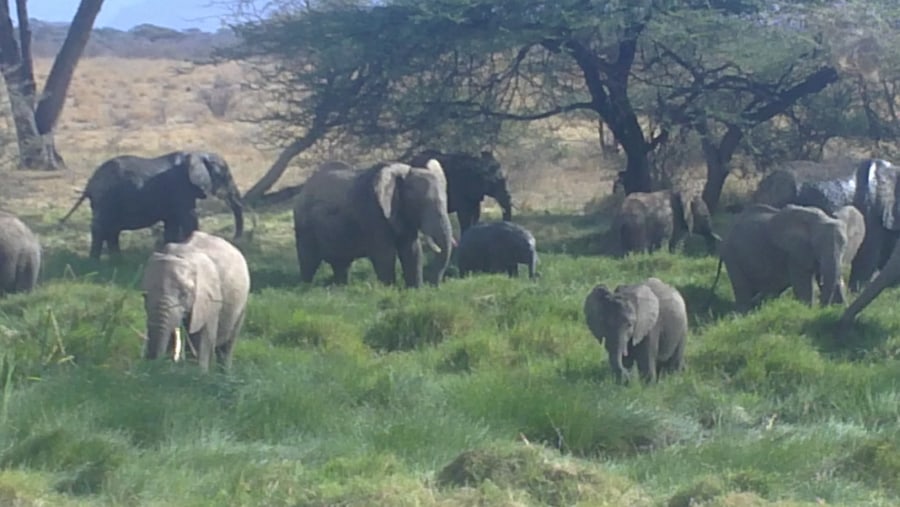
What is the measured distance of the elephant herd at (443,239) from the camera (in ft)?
30.4

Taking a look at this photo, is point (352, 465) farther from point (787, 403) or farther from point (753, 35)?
point (753, 35)

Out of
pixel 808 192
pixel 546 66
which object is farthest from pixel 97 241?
pixel 808 192

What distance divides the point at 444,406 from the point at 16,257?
5.73m

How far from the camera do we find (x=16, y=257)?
1312 cm

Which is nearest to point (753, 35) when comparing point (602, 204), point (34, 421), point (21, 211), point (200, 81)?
point (602, 204)

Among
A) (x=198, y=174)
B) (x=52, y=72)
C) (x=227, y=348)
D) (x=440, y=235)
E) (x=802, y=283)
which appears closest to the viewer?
(x=227, y=348)

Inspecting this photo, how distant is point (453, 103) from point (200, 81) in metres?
39.3

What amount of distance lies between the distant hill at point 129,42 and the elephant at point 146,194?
55.7 metres

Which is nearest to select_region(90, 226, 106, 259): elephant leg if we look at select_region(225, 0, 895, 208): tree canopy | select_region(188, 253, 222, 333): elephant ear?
select_region(225, 0, 895, 208): tree canopy

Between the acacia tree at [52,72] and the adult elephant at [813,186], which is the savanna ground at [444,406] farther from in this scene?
the acacia tree at [52,72]

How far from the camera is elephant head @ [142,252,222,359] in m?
8.67

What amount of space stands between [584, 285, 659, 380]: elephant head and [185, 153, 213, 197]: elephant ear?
8.22m

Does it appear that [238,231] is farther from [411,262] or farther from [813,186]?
[813,186]

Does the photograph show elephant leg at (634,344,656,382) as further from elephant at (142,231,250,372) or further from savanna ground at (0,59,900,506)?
elephant at (142,231,250,372)
